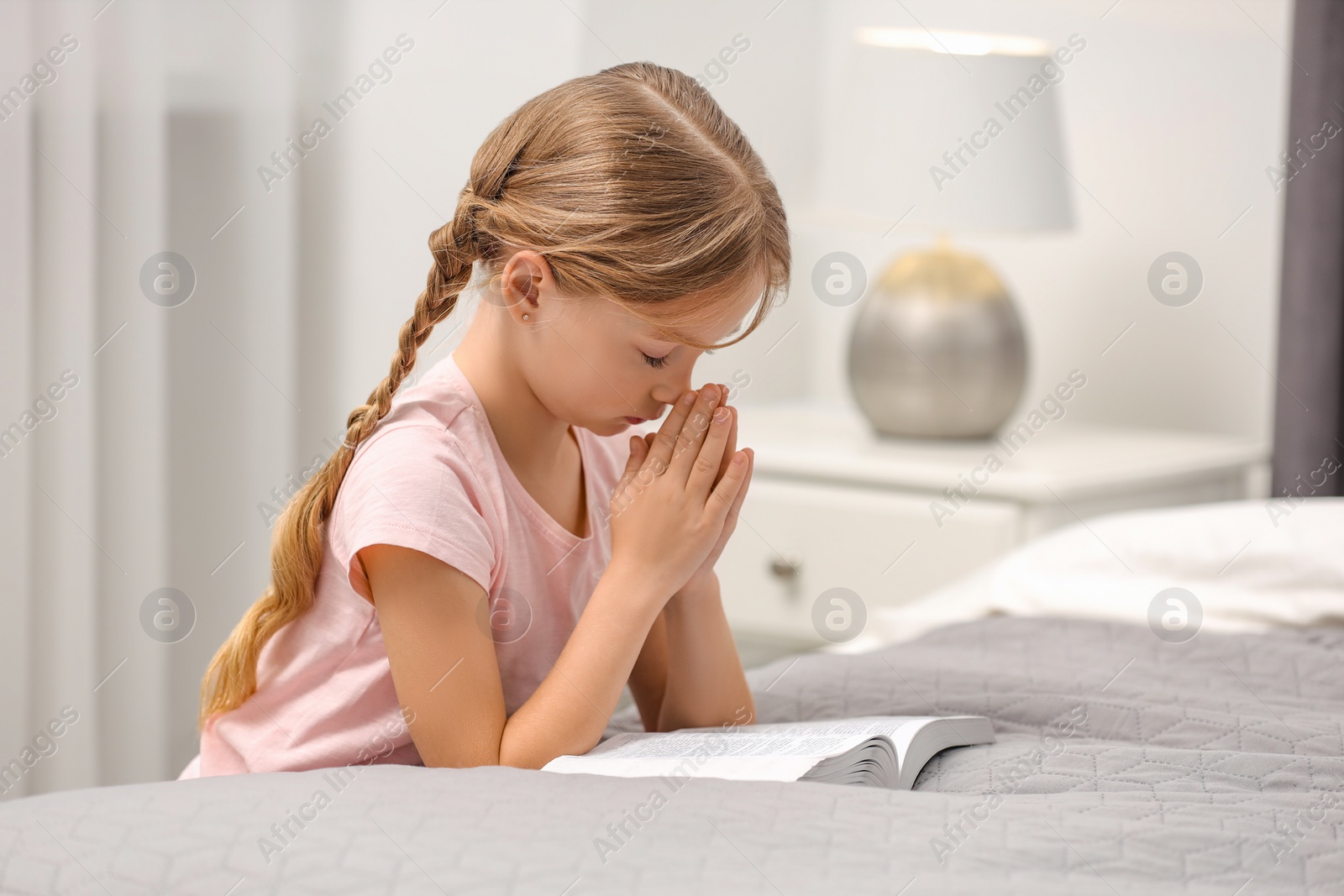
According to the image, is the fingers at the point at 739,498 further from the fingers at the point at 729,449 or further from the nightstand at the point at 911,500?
the nightstand at the point at 911,500

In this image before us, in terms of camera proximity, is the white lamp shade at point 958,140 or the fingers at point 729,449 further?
the white lamp shade at point 958,140

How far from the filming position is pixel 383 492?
787mm

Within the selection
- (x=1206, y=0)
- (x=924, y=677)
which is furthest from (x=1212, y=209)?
(x=924, y=677)

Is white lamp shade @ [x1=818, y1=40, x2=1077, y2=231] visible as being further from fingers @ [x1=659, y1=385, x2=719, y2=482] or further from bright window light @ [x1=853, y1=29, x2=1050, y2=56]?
fingers @ [x1=659, y1=385, x2=719, y2=482]

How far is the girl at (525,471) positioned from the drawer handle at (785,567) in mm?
1036

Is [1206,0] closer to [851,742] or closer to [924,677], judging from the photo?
[924,677]

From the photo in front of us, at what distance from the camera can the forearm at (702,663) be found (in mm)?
950

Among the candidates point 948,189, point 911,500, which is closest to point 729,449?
point 911,500

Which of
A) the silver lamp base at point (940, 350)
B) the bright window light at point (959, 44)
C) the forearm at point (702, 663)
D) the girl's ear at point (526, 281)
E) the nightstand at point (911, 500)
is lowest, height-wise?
the nightstand at point (911, 500)

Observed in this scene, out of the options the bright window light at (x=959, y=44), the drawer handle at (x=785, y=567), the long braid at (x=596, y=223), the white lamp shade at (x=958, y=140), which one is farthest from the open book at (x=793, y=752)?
the bright window light at (x=959, y=44)

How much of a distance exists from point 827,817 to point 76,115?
1130mm

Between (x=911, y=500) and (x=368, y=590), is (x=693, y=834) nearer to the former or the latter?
(x=368, y=590)

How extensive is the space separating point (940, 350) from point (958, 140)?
32cm

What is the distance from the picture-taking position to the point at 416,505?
2.56ft
